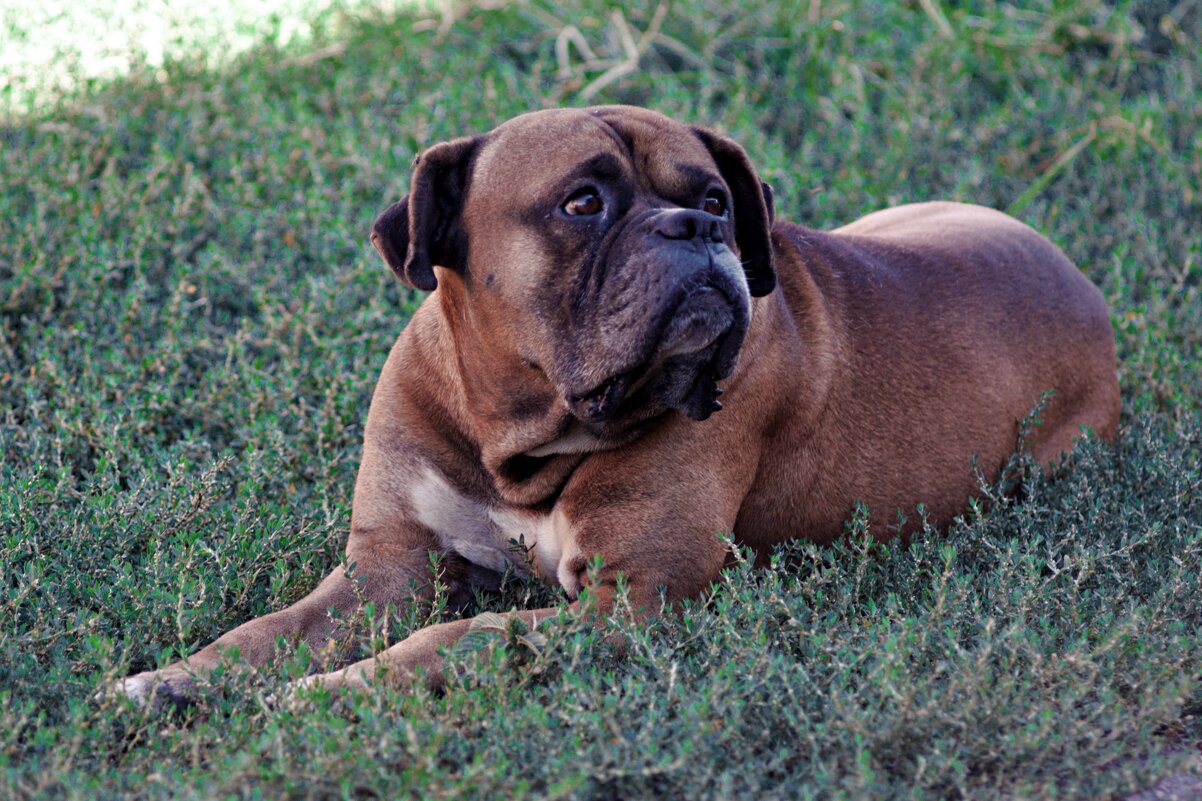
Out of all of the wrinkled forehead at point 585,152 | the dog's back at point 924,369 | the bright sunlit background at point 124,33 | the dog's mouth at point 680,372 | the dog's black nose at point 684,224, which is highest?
the wrinkled forehead at point 585,152

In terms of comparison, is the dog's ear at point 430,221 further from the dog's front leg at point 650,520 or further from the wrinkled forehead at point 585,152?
the dog's front leg at point 650,520

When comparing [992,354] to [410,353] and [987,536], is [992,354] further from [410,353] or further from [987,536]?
[410,353]

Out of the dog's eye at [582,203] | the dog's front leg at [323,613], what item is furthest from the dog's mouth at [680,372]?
the dog's front leg at [323,613]

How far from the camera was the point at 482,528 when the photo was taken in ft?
12.3

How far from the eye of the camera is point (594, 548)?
137 inches

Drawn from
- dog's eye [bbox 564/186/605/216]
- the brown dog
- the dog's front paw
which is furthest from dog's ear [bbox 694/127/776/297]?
the dog's front paw

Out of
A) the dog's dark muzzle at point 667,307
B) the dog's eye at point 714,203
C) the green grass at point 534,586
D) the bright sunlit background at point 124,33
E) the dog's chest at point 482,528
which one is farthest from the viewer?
the bright sunlit background at point 124,33

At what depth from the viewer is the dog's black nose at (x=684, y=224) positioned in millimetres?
3230

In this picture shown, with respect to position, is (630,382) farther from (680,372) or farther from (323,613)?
(323,613)

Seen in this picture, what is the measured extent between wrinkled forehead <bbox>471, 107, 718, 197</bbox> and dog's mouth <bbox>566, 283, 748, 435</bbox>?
418mm

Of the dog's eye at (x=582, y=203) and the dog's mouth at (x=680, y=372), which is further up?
the dog's eye at (x=582, y=203)

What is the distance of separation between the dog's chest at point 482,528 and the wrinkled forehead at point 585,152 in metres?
0.85

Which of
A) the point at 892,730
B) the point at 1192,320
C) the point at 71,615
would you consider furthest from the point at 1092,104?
the point at 71,615

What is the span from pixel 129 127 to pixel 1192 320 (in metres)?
4.71
